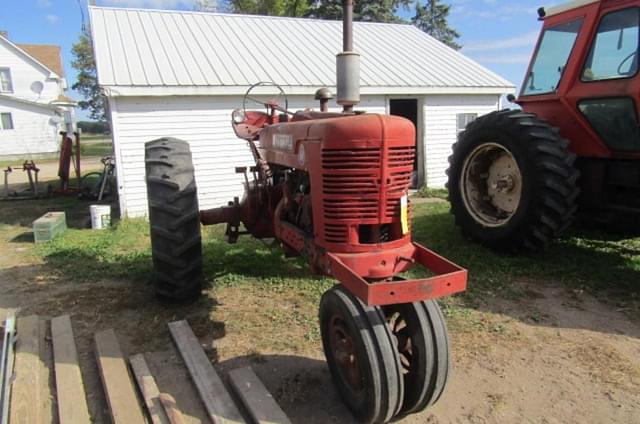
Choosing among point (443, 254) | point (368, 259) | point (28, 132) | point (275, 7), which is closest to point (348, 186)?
point (368, 259)

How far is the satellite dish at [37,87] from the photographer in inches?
1208

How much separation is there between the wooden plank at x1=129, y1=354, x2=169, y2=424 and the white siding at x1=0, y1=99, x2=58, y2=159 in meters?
25.4

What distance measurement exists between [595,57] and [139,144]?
6.48 meters

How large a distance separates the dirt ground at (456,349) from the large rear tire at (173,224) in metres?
0.28

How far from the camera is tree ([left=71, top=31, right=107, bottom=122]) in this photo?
3675cm

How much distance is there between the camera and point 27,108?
2491 cm

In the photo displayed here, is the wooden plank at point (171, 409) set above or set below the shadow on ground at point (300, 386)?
above

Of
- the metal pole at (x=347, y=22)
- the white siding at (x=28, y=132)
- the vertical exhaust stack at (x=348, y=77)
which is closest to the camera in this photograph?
the vertical exhaust stack at (x=348, y=77)

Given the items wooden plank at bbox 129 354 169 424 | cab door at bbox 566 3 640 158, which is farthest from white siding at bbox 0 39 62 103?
cab door at bbox 566 3 640 158

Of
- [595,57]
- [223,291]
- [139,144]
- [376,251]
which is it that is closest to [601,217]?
[595,57]

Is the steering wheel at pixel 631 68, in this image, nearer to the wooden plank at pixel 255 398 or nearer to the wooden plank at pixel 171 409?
the wooden plank at pixel 255 398

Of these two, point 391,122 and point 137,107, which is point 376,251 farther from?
point 137,107

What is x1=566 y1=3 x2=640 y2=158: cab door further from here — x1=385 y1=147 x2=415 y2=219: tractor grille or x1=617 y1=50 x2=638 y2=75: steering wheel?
x1=385 y1=147 x2=415 y2=219: tractor grille

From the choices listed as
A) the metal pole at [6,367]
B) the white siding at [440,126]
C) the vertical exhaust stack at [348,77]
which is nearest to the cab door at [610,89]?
the vertical exhaust stack at [348,77]
